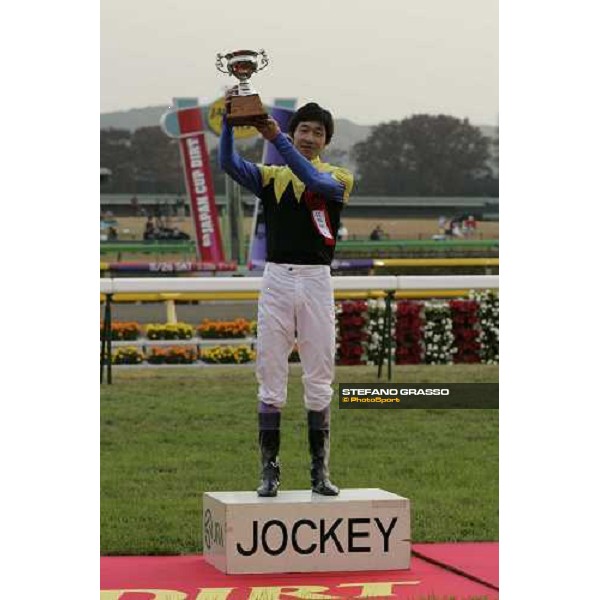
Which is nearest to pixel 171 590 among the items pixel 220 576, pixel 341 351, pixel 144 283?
pixel 220 576

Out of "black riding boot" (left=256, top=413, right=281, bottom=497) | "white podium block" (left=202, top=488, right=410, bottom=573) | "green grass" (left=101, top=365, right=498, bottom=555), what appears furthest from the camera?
"green grass" (left=101, top=365, right=498, bottom=555)

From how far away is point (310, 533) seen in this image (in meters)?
6.30

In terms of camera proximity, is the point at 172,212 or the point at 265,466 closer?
the point at 265,466

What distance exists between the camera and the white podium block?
6.27m

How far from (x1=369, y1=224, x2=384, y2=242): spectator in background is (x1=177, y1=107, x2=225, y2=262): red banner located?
1.25m

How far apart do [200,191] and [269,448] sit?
5628mm

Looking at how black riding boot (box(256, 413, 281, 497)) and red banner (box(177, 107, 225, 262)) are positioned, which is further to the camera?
red banner (box(177, 107, 225, 262))

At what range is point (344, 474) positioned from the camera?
953 cm

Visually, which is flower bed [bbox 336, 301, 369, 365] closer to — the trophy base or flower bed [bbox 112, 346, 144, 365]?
flower bed [bbox 112, 346, 144, 365]

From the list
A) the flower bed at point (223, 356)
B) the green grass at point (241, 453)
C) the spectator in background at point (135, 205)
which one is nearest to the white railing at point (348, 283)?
the green grass at point (241, 453)

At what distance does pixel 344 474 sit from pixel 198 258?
118 inches

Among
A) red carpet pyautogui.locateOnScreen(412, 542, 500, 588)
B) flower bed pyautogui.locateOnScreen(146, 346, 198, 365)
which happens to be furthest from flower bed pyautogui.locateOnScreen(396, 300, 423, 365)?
red carpet pyautogui.locateOnScreen(412, 542, 500, 588)

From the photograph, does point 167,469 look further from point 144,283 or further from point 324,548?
point 324,548

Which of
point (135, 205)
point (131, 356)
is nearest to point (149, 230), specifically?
point (135, 205)
